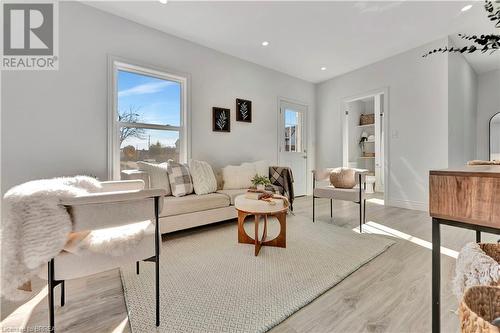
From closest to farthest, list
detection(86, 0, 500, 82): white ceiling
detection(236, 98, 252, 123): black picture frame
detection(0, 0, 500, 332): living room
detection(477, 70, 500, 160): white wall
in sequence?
detection(0, 0, 500, 332): living room, detection(86, 0, 500, 82): white ceiling, detection(236, 98, 252, 123): black picture frame, detection(477, 70, 500, 160): white wall

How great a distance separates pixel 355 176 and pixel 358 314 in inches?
78.2

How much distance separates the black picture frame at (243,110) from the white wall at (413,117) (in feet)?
7.86

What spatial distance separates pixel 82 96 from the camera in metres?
2.57

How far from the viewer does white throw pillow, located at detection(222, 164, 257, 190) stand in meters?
3.33

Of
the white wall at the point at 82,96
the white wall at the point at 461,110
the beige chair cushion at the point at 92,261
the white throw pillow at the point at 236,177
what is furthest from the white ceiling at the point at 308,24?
the beige chair cushion at the point at 92,261

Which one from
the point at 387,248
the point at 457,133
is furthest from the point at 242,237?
the point at 457,133

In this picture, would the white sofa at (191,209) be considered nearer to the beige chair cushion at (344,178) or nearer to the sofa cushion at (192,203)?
the sofa cushion at (192,203)

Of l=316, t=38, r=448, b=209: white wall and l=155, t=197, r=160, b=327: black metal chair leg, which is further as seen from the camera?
l=316, t=38, r=448, b=209: white wall

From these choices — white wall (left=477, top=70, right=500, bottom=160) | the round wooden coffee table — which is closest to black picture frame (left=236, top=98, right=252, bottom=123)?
the round wooden coffee table

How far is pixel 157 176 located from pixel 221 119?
60.2 inches

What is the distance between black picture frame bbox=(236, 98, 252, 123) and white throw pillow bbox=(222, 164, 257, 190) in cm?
107

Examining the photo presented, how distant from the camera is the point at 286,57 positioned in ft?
13.2

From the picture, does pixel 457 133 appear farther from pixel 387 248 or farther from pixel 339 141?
pixel 387 248

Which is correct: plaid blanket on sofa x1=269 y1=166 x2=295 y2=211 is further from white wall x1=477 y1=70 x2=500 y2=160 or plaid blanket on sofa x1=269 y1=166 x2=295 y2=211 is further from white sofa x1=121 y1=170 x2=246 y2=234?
white wall x1=477 y1=70 x2=500 y2=160
